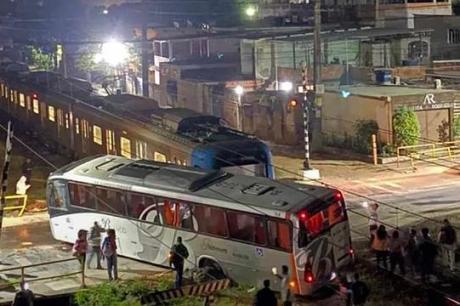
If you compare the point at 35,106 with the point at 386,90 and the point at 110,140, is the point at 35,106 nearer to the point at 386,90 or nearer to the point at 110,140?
the point at 110,140

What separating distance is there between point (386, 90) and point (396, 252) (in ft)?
74.8

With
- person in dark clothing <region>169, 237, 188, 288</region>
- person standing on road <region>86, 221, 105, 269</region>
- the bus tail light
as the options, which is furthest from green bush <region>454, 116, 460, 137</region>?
person in dark clothing <region>169, 237, 188, 288</region>

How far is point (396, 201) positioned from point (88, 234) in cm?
1220

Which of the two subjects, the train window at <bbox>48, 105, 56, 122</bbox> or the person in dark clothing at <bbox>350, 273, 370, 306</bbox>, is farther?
the train window at <bbox>48, 105, 56, 122</bbox>

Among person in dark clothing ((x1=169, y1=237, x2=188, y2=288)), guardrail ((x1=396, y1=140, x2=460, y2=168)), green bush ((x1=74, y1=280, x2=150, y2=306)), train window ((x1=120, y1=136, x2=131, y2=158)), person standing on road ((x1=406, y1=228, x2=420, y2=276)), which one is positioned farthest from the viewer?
guardrail ((x1=396, y1=140, x2=460, y2=168))

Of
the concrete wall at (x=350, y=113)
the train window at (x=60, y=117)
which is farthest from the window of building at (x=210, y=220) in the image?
the train window at (x=60, y=117)

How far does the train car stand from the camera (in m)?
26.2

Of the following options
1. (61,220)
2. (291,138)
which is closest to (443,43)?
(291,138)

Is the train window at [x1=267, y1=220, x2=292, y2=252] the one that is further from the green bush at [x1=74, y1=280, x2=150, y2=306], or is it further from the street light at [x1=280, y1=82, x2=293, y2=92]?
the street light at [x1=280, y1=82, x2=293, y2=92]

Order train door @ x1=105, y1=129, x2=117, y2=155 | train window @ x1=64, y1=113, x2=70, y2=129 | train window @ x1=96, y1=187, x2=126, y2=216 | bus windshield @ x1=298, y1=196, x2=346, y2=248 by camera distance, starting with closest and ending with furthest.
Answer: bus windshield @ x1=298, y1=196, x2=346, y2=248, train window @ x1=96, y1=187, x2=126, y2=216, train door @ x1=105, y1=129, x2=117, y2=155, train window @ x1=64, y1=113, x2=70, y2=129

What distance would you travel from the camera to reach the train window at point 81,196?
23797 mm

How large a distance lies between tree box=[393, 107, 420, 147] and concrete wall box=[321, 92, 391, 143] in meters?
0.42

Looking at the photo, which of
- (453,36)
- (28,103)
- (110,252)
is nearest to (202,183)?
(110,252)

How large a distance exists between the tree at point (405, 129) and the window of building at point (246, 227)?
19.9 metres
